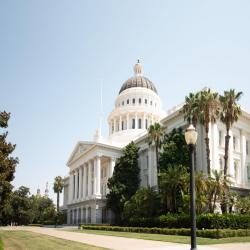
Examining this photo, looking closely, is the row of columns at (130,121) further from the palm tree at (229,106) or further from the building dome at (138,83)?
the palm tree at (229,106)

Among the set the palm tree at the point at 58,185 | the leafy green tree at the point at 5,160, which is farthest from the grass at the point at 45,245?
the palm tree at the point at 58,185

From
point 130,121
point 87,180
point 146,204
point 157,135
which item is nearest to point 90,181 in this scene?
point 87,180

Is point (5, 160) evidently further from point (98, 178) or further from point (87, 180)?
point (87, 180)

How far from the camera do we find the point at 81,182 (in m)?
79.0

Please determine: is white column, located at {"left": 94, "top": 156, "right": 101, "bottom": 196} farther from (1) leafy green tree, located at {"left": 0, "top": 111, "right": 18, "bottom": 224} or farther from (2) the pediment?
(1) leafy green tree, located at {"left": 0, "top": 111, "right": 18, "bottom": 224}

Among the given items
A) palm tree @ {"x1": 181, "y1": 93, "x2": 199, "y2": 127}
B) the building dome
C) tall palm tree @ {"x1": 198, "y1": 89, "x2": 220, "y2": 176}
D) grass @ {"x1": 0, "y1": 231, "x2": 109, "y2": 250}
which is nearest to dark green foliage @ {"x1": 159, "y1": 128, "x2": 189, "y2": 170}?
palm tree @ {"x1": 181, "y1": 93, "x2": 199, "y2": 127}

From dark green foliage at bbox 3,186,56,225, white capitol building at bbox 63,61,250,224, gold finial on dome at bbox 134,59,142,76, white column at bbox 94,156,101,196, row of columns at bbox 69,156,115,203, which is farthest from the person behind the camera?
dark green foliage at bbox 3,186,56,225

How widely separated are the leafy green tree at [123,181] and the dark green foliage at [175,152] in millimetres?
12706

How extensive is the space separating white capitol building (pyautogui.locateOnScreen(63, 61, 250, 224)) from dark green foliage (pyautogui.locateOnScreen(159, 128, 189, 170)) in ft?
6.12

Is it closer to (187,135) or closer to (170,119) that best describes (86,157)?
(170,119)

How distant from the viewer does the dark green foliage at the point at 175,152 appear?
1877 inches

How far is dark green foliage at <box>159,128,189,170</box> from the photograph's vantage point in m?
47.7

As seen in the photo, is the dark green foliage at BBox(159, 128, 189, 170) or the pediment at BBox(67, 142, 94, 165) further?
the pediment at BBox(67, 142, 94, 165)

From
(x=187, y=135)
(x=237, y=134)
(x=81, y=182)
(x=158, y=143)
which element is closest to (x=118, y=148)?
(x=81, y=182)
